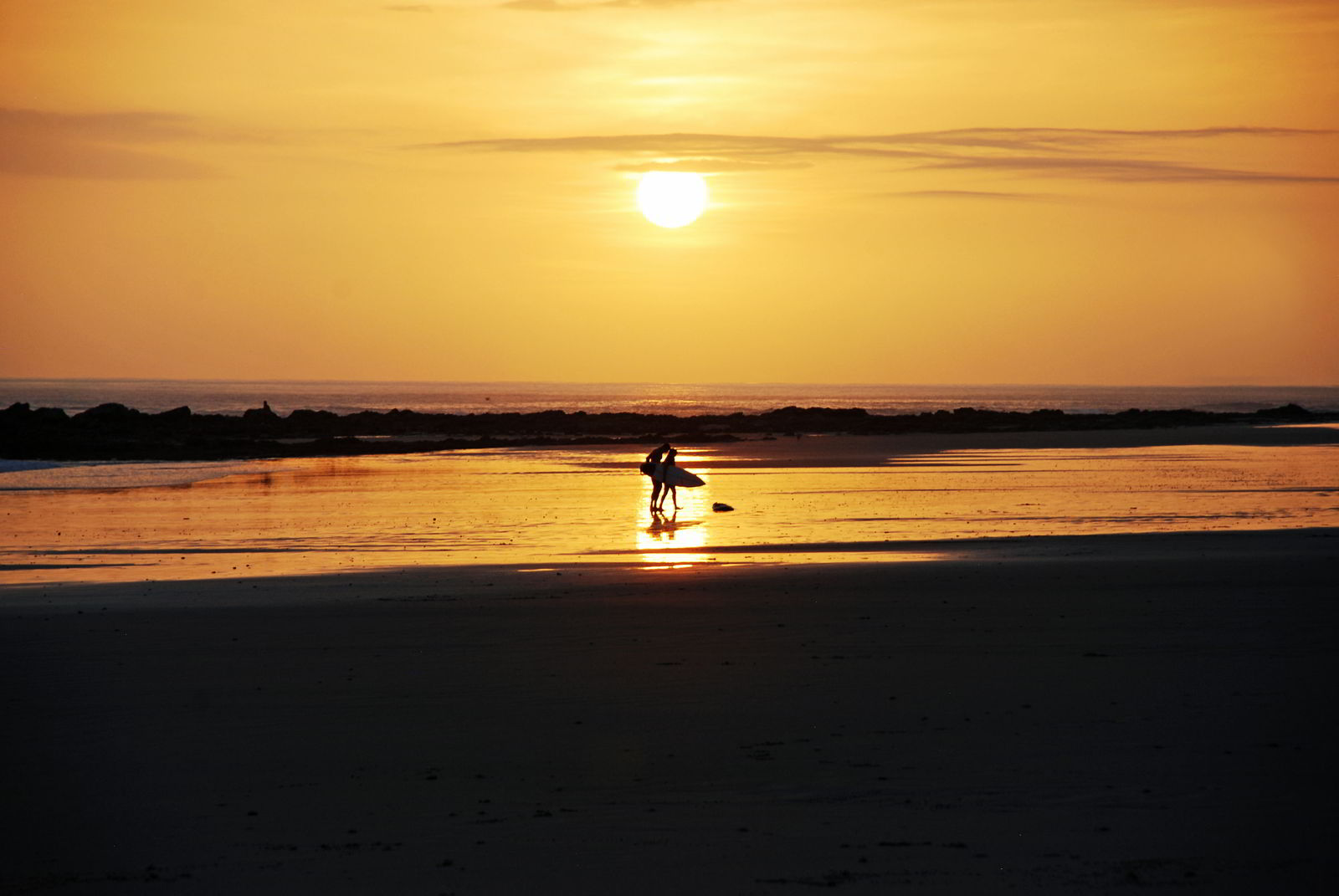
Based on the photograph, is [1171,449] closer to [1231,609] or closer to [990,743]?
[1231,609]

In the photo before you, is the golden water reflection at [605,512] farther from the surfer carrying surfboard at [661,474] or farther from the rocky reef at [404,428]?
the rocky reef at [404,428]

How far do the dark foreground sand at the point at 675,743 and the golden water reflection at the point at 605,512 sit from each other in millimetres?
5310

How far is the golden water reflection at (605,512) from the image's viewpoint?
2114cm

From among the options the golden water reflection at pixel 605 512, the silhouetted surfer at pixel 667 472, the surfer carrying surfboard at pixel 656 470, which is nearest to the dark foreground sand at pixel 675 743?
the golden water reflection at pixel 605 512

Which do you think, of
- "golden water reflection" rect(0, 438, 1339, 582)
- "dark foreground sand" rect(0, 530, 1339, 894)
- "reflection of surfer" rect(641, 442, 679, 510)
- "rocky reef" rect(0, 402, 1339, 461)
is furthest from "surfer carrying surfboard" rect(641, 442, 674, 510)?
"rocky reef" rect(0, 402, 1339, 461)

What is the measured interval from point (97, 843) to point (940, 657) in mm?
7746

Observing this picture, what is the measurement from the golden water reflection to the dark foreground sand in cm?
531

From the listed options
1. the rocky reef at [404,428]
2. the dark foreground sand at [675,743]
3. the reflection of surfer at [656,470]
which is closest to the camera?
the dark foreground sand at [675,743]

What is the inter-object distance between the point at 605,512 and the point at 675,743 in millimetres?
19663

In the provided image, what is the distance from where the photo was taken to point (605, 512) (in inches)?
1148

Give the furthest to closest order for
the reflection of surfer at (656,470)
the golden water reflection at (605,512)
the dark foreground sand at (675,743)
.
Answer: the reflection of surfer at (656,470) → the golden water reflection at (605,512) → the dark foreground sand at (675,743)

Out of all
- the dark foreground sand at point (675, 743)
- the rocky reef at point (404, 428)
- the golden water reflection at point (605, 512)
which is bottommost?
the dark foreground sand at point (675, 743)

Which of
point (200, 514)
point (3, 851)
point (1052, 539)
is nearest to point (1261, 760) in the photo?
point (3, 851)

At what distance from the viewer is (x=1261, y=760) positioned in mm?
9078
